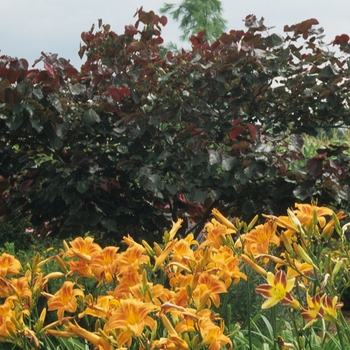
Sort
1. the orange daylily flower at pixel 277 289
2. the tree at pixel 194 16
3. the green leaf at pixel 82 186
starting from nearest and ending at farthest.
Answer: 1. the orange daylily flower at pixel 277 289
2. the green leaf at pixel 82 186
3. the tree at pixel 194 16

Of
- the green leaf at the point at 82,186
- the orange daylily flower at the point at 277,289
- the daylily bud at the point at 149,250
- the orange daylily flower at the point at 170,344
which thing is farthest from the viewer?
the green leaf at the point at 82,186

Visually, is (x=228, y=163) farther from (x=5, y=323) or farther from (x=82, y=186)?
(x=5, y=323)

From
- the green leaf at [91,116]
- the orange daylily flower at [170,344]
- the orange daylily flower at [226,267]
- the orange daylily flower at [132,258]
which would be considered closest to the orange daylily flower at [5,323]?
the orange daylily flower at [132,258]

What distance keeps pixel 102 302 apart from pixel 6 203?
2734 millimetres

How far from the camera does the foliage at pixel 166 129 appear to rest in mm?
3602

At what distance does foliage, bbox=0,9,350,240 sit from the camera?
11.8 ft

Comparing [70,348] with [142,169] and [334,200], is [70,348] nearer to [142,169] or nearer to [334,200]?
[142,169]

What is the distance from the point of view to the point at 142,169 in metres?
3.55

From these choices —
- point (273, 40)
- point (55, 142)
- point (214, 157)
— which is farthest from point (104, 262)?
point (273, 40)

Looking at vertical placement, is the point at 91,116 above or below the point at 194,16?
below

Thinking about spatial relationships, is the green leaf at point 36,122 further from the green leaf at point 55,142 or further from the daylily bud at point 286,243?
the daylily bud at point 286,243

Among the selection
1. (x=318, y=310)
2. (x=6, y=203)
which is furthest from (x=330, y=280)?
(x=6, y=203)

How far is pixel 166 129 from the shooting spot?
395 centimetres

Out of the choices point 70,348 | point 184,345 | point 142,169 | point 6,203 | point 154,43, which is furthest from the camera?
point 154,43
